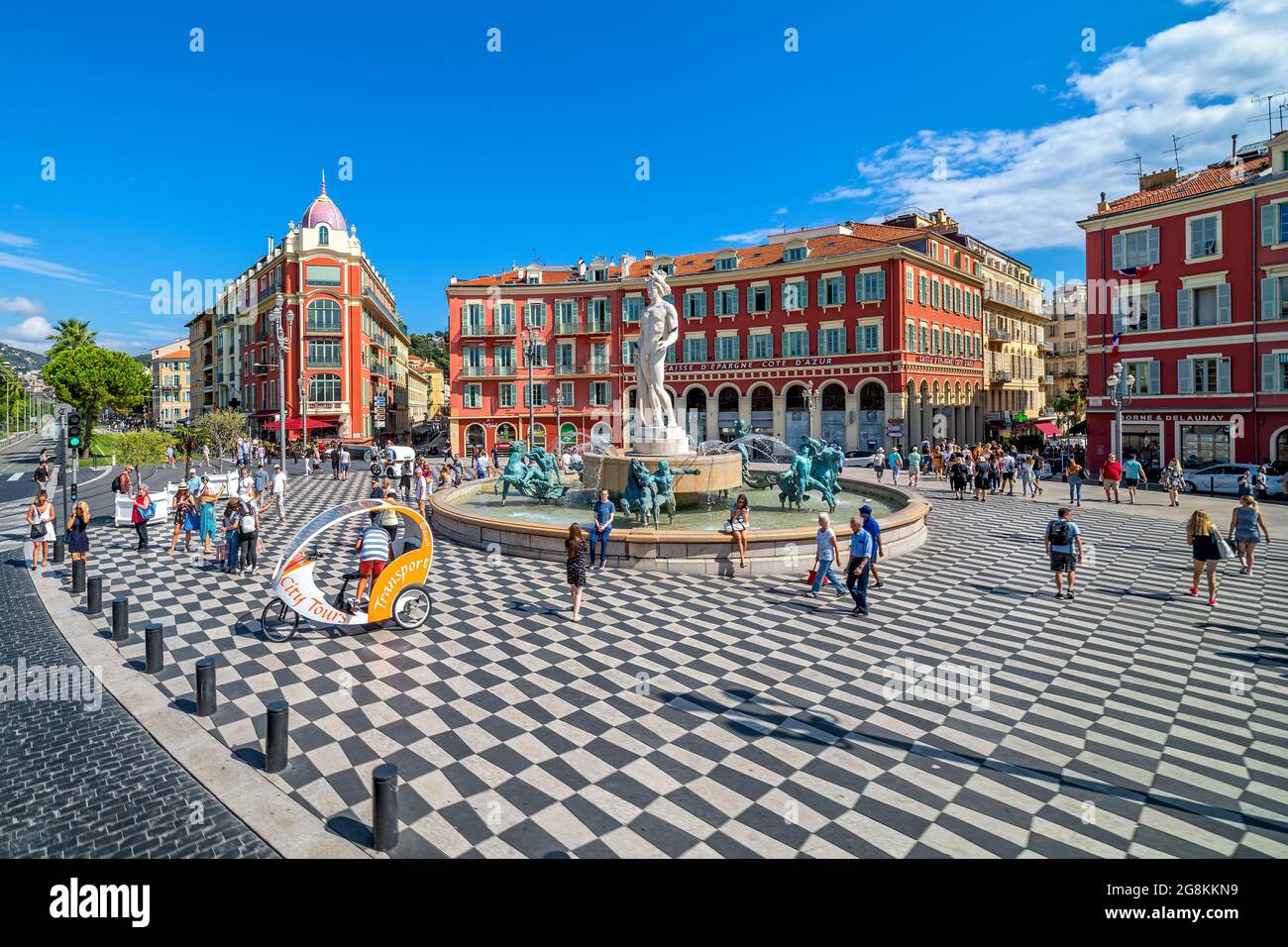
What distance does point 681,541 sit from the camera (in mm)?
12789

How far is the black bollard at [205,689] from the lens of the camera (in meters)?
6.88

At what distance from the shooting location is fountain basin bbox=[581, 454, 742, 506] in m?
17.4

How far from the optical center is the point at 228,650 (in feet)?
28.7

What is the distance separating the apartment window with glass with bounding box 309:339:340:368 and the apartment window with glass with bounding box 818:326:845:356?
34628 millimetres

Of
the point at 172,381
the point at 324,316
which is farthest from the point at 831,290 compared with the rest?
the point at 172,381

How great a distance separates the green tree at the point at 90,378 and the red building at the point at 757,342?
1146 inches

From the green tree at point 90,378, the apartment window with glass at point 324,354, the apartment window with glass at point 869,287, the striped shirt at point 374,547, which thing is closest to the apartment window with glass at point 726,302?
the apartment window with glass at point 869,287

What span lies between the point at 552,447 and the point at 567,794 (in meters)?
44.5

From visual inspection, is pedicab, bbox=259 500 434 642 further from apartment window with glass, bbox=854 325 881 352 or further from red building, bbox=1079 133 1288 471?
apartment window with glass, bbox=854 325 881 352

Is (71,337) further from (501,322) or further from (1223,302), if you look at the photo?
(1223,302)

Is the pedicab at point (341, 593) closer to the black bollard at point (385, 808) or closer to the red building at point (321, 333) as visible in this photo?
the black bollard at point (385, 808)

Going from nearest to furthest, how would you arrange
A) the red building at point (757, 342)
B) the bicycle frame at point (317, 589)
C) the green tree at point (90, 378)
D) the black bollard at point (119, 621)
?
1. the bicycle frame at point (317, 589)
2. the black bollard at point (119, 621)
3. the red building at point (757, 342)
4. the green tree at point (90, 378)
